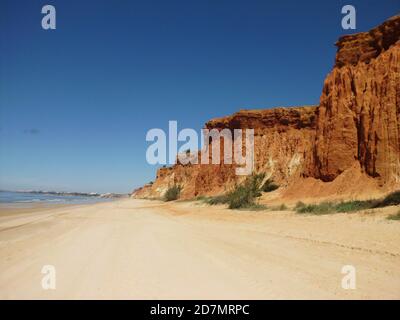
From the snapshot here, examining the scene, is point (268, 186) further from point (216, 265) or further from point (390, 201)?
point (216, 265)

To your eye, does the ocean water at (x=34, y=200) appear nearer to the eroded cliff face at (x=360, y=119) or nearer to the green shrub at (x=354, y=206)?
the eroded cliff face at (x=360, y=119)

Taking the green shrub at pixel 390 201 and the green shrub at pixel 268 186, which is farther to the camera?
the green shrub at pixel 268 186

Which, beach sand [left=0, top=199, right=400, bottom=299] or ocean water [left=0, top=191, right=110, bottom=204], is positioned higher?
beach sand [left=0, top=199, right=400, bottom=299]

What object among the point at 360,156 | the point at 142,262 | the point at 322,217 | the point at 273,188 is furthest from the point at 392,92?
the point at 142,262

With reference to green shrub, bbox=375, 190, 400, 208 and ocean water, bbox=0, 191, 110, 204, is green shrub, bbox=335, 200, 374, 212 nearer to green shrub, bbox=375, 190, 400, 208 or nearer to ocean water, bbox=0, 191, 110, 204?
green shrub, bbox=375, 190, 400, 208

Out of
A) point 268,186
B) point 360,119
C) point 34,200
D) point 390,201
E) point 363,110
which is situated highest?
point 363,110

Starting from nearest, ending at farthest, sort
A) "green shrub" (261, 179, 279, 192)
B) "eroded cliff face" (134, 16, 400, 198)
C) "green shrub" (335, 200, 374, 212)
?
"green shrub" (335, 200, 374, 212) → "eroded cliff face" (134, 16, 400, 198) → "green shrub" (261, 179, 279, 192)

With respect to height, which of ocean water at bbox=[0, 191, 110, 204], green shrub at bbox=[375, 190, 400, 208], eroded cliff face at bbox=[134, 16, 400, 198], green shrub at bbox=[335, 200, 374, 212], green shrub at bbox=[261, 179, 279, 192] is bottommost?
ocean water at bbox=[0, 191, 110, 204]

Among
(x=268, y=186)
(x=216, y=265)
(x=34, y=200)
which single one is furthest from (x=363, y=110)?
(x=34, y=200)

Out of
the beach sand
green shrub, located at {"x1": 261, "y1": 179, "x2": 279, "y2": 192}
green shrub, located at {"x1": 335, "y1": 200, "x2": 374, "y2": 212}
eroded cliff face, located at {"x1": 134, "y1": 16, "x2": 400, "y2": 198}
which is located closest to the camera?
the beach sand

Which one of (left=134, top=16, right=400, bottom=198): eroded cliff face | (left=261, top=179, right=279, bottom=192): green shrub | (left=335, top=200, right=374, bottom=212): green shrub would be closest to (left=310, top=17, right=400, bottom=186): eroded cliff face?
(left=134, top=16, right=400, bottom=198): eroded cliff face

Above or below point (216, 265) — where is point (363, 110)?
above

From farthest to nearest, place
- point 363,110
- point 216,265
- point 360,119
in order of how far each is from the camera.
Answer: point 360,119
point 363,110
point 216,265

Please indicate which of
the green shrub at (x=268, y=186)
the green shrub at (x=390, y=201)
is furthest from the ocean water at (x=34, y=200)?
the green shrub at (x=390, y=201)
